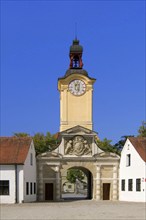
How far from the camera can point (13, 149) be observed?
44125 mm

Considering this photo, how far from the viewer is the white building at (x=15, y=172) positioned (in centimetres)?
4141

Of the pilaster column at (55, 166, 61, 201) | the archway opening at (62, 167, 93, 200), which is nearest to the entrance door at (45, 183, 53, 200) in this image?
the pilaster column at (55, 166, 61, 201)

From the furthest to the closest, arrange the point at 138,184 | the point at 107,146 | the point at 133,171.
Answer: the point at 107,146 < the point at 133,171 < the point at 138,184

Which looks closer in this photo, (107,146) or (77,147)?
(77,147)

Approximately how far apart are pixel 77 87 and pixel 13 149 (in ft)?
61.2

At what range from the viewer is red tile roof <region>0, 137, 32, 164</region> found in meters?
42.0

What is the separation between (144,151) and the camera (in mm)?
44812

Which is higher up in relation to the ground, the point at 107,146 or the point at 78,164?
the point at 107,146

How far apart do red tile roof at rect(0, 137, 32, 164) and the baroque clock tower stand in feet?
51.4

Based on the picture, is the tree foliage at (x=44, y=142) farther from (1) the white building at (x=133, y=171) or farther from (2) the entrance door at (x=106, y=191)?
(1) the white building at (x=133, y=171)

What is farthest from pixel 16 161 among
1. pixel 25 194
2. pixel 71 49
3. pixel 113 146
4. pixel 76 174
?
pixel 76 174

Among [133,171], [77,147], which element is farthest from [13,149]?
[133,171]

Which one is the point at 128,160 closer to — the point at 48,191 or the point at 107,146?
the point at 48,191

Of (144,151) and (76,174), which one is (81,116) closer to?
(144,151)
